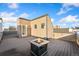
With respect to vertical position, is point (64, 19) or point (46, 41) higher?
point (64, 19)

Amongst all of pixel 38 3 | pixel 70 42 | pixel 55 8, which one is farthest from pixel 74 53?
pixel 38 3

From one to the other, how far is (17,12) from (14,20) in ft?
0.47

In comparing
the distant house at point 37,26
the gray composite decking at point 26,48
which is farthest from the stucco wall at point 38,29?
the gray composite decking at point 26,48

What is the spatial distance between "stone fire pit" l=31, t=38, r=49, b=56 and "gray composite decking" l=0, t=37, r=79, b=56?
0.07 metres

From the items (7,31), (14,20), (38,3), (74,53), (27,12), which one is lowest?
(74,53)

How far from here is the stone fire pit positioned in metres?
1.90

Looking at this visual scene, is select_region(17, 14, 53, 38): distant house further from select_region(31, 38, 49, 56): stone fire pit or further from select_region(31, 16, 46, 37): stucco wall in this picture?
select_region(31, 38, 49, 56): stone fire pit

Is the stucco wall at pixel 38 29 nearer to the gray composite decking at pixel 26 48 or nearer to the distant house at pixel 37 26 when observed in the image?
the distant house at pixel 37 26

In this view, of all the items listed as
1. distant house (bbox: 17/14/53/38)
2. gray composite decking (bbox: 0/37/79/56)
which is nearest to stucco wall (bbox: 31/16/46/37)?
distant house (bbox: 17/14/53/38)

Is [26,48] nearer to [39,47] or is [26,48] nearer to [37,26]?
[39,47]

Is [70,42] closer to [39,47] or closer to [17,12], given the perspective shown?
[39,47]

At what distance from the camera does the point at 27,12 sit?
1.98 m

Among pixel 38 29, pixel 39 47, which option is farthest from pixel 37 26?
pixel 39 47

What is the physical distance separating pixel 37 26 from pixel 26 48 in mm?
407
